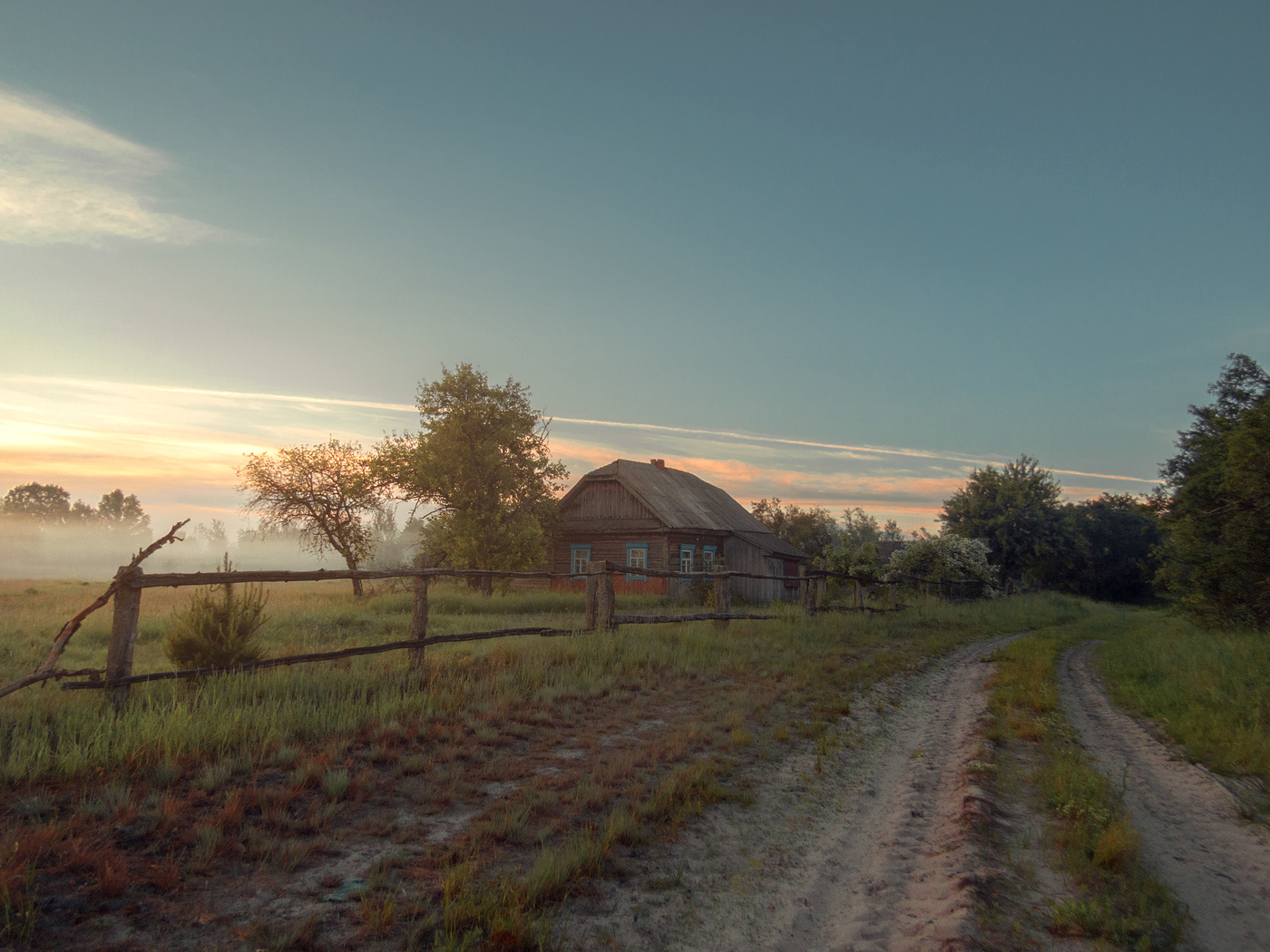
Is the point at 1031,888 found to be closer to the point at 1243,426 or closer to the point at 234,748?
the point at 234,748

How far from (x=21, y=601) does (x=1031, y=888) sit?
86.8ft

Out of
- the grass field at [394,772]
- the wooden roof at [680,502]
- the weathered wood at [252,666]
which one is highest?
the wooden roof at [680,502]

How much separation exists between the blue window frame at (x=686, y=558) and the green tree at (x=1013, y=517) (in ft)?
50.3

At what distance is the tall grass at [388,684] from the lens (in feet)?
16.3

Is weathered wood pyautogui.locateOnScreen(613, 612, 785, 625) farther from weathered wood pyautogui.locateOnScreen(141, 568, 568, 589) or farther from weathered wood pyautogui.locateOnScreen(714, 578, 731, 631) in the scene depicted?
weathered wood pyautogui.locateOnScreen(141, 568, 568, 589)

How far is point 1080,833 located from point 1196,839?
2.95ft

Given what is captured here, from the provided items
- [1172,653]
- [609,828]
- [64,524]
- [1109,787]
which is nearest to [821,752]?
[1109,787]

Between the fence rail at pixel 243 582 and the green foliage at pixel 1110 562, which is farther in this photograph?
the green foliage at pixel 1110 562

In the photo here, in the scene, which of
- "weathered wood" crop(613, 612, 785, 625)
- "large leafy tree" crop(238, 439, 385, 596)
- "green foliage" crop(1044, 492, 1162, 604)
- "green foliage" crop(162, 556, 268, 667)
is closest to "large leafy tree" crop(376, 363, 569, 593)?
"large leafy tree" crop(238, 439, 385, 596)

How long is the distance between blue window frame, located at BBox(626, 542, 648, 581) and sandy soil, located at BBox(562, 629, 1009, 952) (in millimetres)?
22159

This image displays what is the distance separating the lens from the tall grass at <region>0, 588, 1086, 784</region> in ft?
16.3

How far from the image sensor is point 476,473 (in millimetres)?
25906

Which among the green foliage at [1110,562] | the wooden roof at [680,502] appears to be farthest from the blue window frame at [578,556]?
the green foliage at [1110,562]

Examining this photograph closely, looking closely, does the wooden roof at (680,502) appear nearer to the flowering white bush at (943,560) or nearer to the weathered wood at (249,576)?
the flowering white bush at (943,560)
